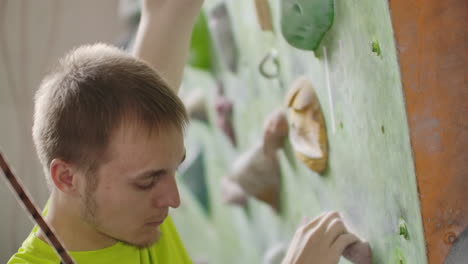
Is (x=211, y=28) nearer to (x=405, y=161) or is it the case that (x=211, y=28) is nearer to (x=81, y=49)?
(x=81, y=49)

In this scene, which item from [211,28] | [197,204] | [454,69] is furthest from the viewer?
[197,204]

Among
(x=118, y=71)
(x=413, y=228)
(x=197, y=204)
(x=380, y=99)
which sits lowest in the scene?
(x=197, y=204)

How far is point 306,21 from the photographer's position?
869 mm

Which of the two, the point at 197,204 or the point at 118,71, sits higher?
the point at 118,71

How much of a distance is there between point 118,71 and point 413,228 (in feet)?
1.18

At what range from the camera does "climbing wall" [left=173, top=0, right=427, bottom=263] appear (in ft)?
2.51

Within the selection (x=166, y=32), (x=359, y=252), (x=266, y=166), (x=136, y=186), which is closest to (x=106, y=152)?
(x=136, y=186)

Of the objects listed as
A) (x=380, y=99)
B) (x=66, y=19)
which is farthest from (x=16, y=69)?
(x=380, y=99)

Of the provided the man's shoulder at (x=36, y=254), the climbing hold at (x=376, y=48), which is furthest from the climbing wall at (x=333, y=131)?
the man's shoulder at (x=36, y=254)

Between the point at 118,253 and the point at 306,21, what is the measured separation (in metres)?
0.36

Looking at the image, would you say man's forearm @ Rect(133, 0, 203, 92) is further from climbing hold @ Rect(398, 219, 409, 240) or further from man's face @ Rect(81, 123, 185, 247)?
climbing hold @ Rect(398, 219, 409, 240)

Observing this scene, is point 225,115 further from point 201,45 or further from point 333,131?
point 333,131

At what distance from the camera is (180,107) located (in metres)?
0.80

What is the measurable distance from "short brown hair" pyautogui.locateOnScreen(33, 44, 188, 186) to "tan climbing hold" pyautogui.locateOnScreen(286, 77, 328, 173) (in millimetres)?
243
